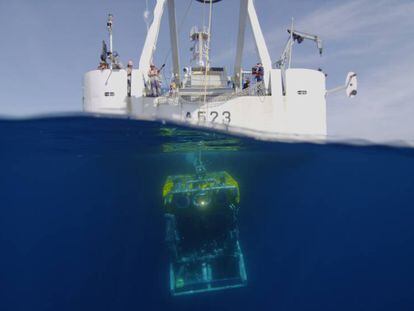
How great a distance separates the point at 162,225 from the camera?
63.1 ft

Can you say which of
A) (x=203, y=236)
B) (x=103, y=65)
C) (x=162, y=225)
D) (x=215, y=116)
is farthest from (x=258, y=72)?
(x=162, y=225)

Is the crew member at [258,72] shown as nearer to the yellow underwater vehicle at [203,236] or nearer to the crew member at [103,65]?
the crew member at [103,65]

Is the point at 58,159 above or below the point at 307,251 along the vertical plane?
above

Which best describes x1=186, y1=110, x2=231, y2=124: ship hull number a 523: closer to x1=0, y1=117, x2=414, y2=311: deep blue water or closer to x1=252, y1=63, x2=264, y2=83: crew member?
x1=0, y1=117, x2=414, y2=311: deep blue water

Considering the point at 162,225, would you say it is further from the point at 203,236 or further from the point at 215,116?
the point at 203,236

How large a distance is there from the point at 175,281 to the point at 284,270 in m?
13.4

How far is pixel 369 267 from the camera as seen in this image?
1744cm

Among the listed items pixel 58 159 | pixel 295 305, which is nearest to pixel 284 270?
pixel 295 305

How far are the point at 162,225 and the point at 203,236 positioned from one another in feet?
38.6

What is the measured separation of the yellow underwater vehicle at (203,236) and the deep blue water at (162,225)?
2.21 meters

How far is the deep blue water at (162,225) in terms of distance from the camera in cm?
1177

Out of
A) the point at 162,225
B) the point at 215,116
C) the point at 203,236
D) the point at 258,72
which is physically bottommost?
the point at 162,225

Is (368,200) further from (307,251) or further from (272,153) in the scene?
(272,153)

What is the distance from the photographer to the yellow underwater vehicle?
771cm
